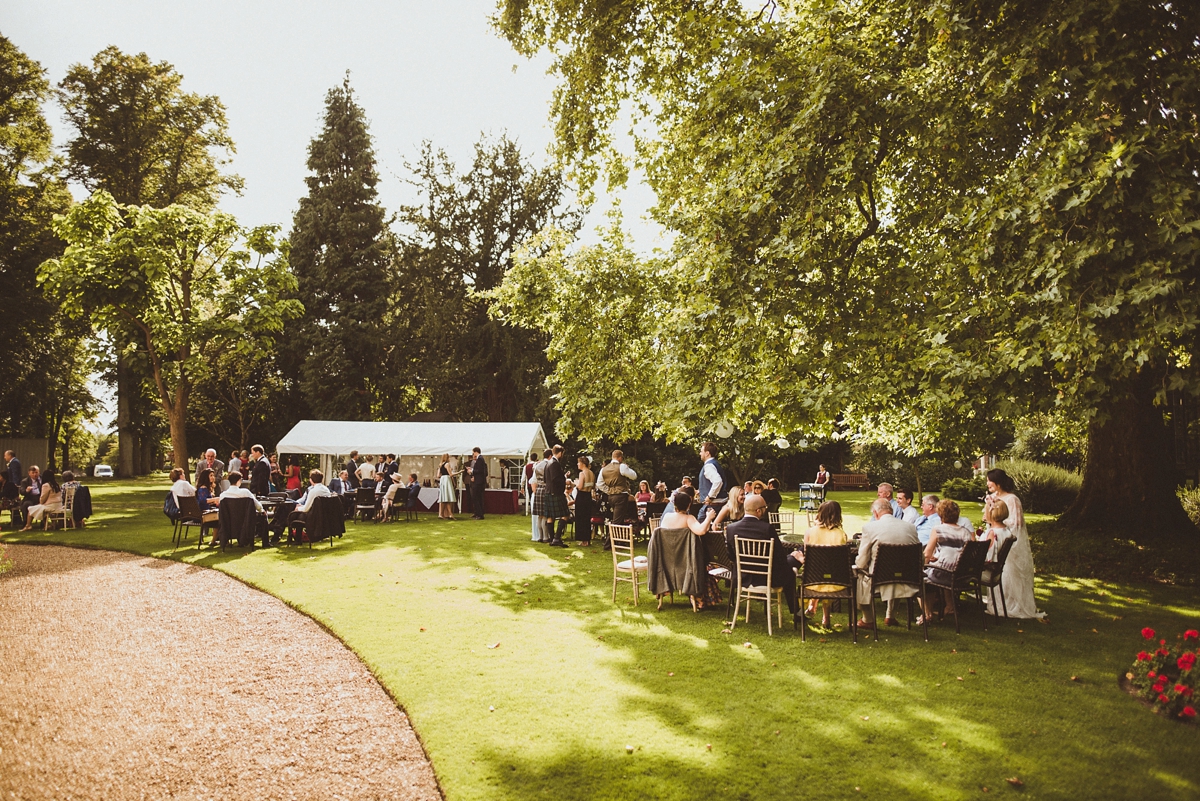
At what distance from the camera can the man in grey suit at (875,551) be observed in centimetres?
714

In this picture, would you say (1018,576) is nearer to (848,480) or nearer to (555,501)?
(555,501)

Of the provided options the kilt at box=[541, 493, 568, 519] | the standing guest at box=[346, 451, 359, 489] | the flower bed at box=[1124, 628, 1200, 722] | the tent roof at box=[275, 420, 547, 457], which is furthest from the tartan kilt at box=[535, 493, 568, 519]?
the flower bed at box=[1124, 628, 1200, 722]

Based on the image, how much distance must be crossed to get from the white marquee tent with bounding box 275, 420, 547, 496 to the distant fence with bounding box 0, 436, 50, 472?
748 inches

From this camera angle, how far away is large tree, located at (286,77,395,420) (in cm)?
2981

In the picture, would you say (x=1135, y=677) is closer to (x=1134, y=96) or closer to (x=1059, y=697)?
(x=1059, y=697)

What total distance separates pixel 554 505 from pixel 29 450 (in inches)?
1219

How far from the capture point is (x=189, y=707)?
5223mm

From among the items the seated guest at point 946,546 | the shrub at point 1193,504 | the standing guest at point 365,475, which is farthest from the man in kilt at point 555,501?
the shrub at point 1193,504

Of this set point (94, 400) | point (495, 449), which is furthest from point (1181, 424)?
point (94, 400)

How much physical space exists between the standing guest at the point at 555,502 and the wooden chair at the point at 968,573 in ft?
24.2

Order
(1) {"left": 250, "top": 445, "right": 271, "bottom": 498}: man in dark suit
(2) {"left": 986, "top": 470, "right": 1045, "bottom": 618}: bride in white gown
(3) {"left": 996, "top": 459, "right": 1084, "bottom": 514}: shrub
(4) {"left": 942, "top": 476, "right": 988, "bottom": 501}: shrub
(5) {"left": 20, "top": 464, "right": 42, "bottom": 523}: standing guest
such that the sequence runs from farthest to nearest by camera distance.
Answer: (4) {"left": 942, "top": 476, "right": 988, "bottom": 501}: shrub < (3) {"left": 996, "top": 459, "right": 1084, "bottom": 514}: shrub < (5) {"left": 20, "top": 464, "right": 42, "bottom": 523}: standing guest < (1) {"left": 250, "top": 445, "right": 271, "bottom": 498}: man in dark suit < (2) {"left": 986, "top": 470, "right": 1045, "bottom": 618}: bride in white gown

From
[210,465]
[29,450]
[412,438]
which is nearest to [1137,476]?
[412,438]

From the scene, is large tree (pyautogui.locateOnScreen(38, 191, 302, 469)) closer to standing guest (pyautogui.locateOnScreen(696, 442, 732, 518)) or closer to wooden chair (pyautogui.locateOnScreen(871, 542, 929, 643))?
standing guest (pyautogui.locateOnScreen(696, 442, 732, 518))

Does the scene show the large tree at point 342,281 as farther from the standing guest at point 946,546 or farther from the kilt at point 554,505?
the standing guest at point 946,546
